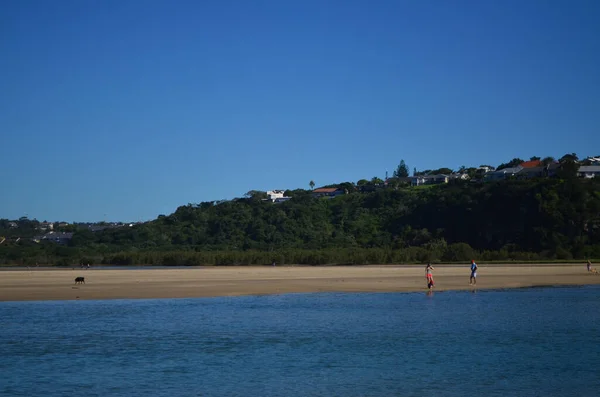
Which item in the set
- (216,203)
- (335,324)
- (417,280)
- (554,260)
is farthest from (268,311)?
(216,203)

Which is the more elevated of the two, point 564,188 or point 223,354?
point 564,188

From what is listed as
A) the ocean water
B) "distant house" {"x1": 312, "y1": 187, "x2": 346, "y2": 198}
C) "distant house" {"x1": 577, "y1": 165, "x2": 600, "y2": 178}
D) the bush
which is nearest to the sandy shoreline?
the ocean water

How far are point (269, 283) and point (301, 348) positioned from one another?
73.9ft

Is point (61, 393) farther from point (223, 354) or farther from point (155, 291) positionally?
point (155, 291)

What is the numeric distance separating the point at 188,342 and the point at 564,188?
67729 millimetres

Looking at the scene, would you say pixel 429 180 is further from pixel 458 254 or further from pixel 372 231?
pixel 458 254

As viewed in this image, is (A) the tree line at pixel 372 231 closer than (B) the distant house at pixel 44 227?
Yes

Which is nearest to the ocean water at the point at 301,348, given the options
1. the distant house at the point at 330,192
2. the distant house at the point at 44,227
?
the distant house at the point at 330,192

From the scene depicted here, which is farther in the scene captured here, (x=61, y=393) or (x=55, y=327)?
(x=55, y=327)

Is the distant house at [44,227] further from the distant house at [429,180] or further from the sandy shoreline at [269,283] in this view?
the sandy shoreline at [269,283]

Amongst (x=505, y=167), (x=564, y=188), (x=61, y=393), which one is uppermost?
(x=505, y=167)

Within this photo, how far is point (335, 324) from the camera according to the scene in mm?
24438

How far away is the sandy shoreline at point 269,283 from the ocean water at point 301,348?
4434mm

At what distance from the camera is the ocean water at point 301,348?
15375 mm
